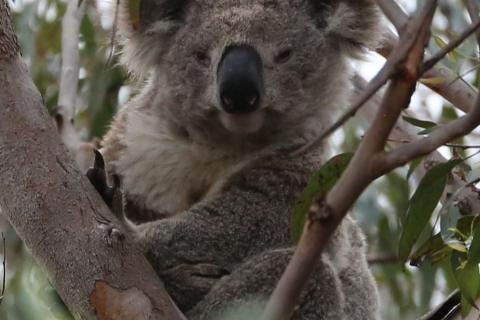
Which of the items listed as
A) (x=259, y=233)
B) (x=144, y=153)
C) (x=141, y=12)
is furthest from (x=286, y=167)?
(x=141, y=12)

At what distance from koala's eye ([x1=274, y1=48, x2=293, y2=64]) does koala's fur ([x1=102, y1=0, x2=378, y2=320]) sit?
0.03 ft

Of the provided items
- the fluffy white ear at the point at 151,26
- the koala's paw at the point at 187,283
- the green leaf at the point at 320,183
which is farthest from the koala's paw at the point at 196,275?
the fluffy white ear at the point at 151,26

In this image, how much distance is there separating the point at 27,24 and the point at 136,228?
62.9 inches

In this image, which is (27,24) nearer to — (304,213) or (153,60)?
(153,60)

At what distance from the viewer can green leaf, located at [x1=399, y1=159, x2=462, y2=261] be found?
7.12 feet

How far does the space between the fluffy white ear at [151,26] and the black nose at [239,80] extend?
0.31 metres

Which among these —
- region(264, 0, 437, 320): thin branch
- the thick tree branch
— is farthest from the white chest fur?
region(264, 0, 437, 320): thin branch

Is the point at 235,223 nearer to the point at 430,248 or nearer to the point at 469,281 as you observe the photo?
the point at 430,248

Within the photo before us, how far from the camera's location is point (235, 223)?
8.24ft

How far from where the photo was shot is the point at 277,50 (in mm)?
2771

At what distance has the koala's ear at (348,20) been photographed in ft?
9.51

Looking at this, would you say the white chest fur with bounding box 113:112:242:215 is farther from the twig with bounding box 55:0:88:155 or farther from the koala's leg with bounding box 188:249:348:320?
the koala's leg with bounding box 188:249:348:320

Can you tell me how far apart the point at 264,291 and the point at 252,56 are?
70 centimetres

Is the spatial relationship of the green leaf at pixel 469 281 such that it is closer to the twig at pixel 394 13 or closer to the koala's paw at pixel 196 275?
the koala's paw at pixel 196 275
